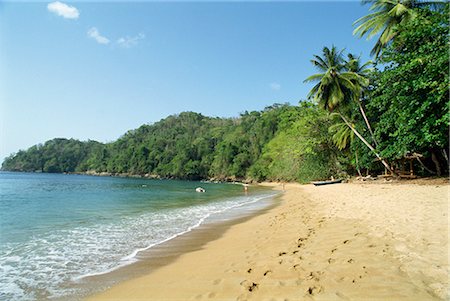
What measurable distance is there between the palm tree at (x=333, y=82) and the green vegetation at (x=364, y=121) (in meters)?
0.10

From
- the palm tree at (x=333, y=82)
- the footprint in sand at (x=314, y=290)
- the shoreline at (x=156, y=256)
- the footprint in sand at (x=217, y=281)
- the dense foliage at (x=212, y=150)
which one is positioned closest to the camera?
the footprint in sand at (x=314, y=290)

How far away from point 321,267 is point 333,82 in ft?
86.9

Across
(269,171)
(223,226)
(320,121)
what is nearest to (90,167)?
(269,171)

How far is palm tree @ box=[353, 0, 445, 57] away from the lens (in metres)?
19.0

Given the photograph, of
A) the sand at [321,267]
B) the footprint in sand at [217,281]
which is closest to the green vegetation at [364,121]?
the sand at [321,267]

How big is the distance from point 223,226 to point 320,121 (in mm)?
28363

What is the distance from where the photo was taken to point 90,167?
124938 millimetres

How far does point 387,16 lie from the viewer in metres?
20.2

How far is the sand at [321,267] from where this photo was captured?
351 cm

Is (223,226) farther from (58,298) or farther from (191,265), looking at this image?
(58,298)

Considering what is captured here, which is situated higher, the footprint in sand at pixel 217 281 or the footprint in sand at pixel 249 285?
the footprint in sand at pixel 249 285

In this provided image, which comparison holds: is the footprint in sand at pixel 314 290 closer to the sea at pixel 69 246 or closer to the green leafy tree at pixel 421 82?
the sea at pixel 69 246

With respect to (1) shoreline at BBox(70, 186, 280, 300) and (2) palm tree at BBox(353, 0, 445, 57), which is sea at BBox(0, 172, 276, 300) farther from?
(2) palm tree at BBox(353, 0, 445, 57)

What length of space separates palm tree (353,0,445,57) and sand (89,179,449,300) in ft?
57.2
